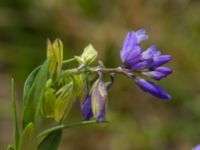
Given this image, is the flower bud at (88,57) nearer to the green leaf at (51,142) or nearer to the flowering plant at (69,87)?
the flowering plant at (69,87)

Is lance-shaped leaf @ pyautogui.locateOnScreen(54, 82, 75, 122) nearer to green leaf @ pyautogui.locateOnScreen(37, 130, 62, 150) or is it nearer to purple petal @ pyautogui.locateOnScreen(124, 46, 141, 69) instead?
green leaf @ pyautogui.locateOnScreen(37, 130, 62, 150)

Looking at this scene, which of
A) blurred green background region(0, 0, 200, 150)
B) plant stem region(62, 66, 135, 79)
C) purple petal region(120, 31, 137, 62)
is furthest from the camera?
blurred green background region(0, 0, 200, 150)

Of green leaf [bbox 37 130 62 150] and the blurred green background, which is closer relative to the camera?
green leaf [bbox 37 130 62 150]

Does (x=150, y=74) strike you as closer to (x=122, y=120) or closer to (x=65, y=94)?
(x=65, y=94)

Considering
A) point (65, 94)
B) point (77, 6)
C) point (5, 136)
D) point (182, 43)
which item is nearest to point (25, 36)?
point (77, 6)

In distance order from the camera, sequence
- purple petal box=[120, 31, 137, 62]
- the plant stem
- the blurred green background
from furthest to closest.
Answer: the blurred green background, purple petal box=[120, 31, 137, 62], the plant stem

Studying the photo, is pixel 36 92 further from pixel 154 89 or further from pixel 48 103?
pixel 154 89

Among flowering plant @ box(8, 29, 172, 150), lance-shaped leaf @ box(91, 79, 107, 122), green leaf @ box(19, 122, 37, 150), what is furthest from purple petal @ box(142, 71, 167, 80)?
green leaf @ box(19, 122, 37, 150)
